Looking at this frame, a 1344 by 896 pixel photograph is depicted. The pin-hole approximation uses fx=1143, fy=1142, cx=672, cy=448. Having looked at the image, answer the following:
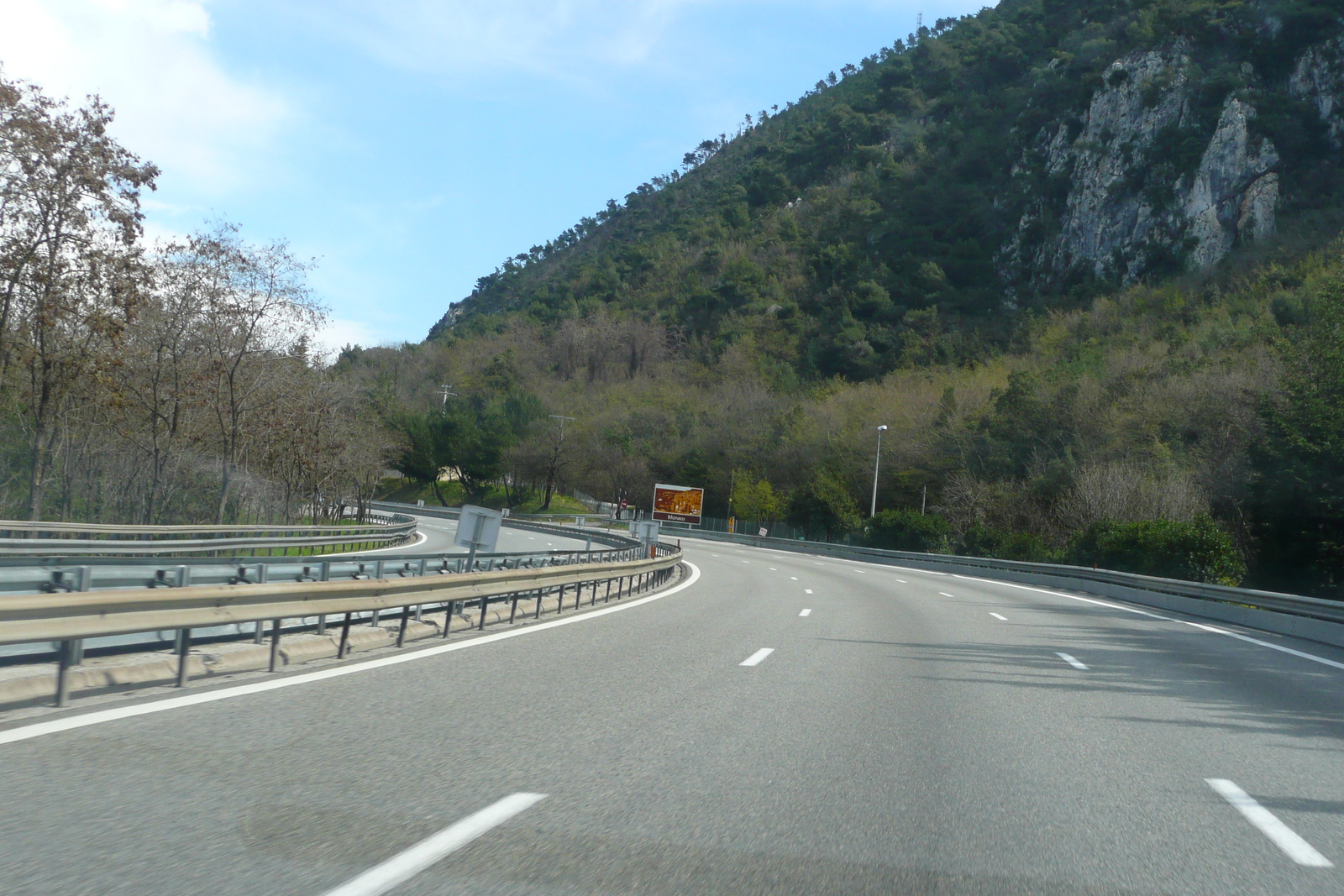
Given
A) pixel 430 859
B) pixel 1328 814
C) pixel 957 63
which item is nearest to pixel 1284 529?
pixel 1328 814

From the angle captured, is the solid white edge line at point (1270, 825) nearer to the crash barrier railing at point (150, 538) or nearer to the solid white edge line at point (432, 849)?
the solid white edge line at point (432, 849)

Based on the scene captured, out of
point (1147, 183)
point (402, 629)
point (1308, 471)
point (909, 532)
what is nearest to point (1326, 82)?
point (1147, 183)

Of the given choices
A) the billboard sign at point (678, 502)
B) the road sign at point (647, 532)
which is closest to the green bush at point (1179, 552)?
the road sign at point (647, 532)

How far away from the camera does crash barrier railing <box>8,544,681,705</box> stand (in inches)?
272

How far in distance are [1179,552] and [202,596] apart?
3397 cm

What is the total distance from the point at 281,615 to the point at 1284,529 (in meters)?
37.8

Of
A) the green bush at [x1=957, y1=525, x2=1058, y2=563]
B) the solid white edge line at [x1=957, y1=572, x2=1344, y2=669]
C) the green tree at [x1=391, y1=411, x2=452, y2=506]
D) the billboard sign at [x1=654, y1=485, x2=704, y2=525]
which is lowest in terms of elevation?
the solid white edge line at [x1=957, y1=572, x2=1344, y2=669]

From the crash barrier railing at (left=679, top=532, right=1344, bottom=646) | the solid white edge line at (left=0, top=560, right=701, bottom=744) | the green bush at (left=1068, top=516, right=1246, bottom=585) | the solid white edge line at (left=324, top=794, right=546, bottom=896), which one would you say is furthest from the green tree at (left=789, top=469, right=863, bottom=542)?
the solid white edge line at (left=324, top=794, right=546, bottom=896)

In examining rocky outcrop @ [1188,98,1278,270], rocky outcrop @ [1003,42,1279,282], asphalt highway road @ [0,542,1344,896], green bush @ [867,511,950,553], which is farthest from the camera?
rocky outcrop @ [1003,42,1279,282]

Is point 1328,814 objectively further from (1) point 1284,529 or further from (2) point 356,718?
(1) point 1284,529

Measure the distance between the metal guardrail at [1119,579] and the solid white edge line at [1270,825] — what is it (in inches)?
500

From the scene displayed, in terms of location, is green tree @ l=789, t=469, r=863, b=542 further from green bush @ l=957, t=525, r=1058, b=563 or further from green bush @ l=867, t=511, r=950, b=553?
green bush @ l=957, t=525, r=1058, b=563

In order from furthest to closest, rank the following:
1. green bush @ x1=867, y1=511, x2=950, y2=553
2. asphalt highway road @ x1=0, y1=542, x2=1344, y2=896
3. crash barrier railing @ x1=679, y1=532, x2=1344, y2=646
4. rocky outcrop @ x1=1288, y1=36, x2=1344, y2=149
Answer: rocky outcrop @ x1=1288, y1=36, x2=1344, y2=149 < green bush @ x1=867, y1=511, x2=950, y2=553 < crash barrier railing @ x1=679, y1=532, x2=1344, y2=646 < asphalt highway road @ x1=0, y1=542, x2=1344, y2=896

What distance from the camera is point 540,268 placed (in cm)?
18612
